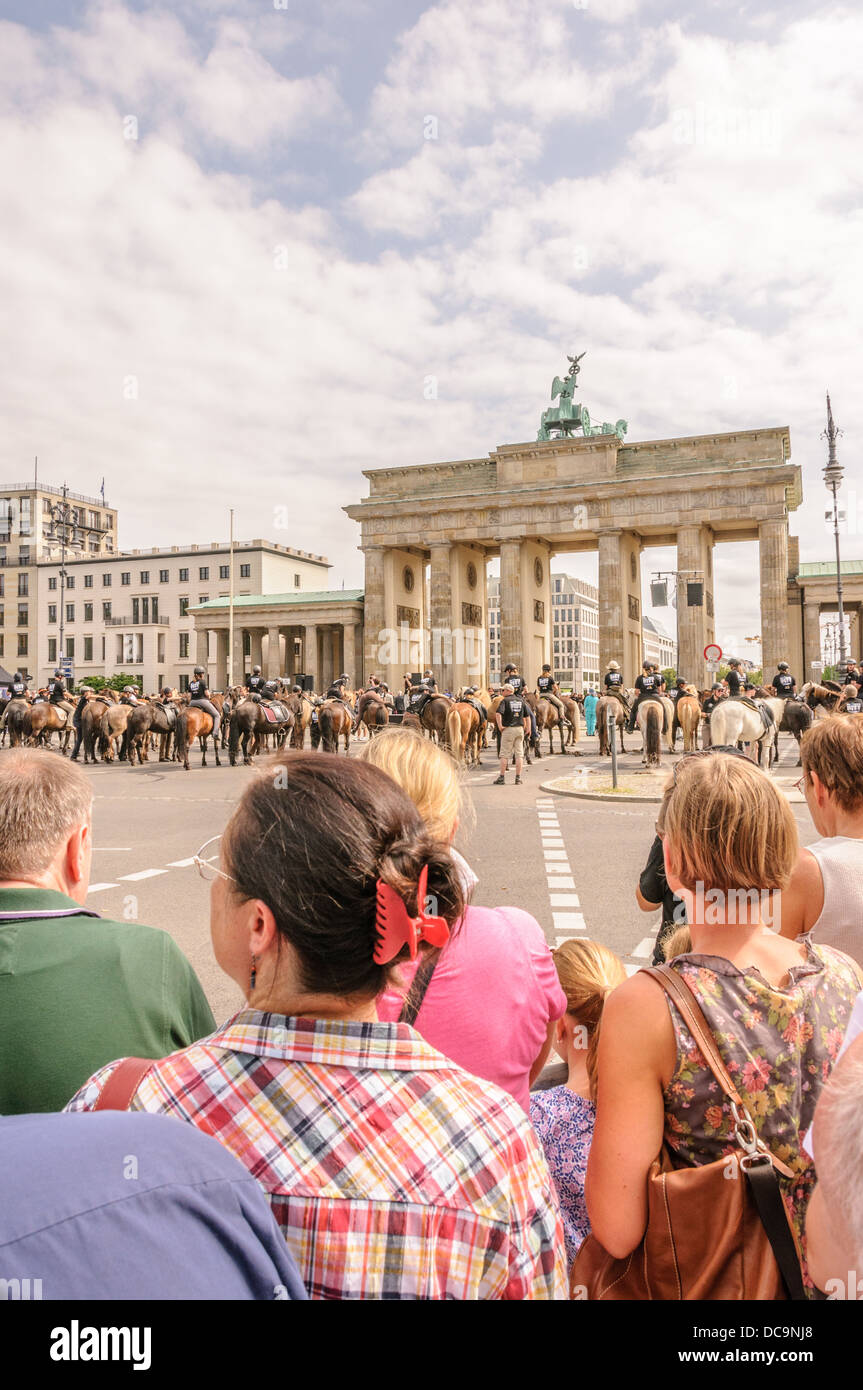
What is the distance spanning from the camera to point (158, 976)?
225cm

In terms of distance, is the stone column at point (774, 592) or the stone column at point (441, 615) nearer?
the stone column at point (774, 592)

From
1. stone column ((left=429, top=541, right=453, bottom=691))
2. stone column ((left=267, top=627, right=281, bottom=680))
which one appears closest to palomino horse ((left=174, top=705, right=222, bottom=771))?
stone column ((left=429, top=541, right=453, bottom=691))

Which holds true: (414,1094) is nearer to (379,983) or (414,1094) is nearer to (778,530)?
(379,983)

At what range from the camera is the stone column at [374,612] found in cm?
6481

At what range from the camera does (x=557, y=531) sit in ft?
198

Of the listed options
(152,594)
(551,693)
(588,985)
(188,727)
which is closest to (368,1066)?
(588,985)

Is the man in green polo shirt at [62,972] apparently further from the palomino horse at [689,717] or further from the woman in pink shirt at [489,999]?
the palomino horse at [689,717]

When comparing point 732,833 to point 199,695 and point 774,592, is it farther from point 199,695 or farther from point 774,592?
point 774,592

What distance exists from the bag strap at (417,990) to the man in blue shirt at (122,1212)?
113 centimetres

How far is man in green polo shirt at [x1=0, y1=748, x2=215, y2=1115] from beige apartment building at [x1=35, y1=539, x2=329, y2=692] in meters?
100

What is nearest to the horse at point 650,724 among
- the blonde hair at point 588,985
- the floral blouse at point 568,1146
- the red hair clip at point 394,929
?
the blonde hair at point 588,985

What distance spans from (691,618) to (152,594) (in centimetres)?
7123

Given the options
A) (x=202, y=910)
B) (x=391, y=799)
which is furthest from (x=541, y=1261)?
(x=202, y=910)
